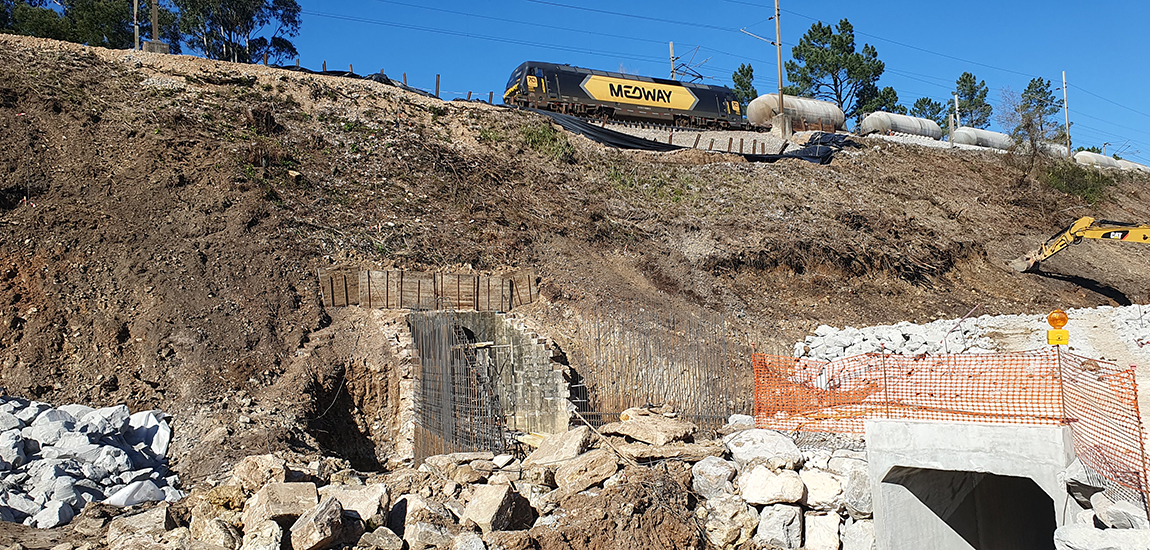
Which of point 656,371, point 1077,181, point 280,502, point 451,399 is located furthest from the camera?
point 1077,181

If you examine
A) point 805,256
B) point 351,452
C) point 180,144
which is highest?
point 180,144

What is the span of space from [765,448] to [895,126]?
1255 inches

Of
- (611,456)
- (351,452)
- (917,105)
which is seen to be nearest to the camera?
(611,456)

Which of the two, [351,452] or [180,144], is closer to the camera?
[351,452]

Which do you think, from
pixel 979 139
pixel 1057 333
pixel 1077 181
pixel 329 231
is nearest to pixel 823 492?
pixel 1057 333

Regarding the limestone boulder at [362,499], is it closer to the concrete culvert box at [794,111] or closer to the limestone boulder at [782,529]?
the limestone boulder at [782,529]

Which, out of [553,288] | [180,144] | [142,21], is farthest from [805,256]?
[142,21]

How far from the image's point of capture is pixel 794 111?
34594 mm

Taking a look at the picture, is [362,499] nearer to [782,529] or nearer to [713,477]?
[713,477]

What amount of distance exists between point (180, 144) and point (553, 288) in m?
8.97

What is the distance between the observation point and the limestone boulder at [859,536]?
8102 mm

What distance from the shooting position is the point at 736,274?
1975cm

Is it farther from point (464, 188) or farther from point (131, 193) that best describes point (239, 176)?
point (464, 188)

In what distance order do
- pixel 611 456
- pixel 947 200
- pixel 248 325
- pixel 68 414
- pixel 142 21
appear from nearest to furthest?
1. pixel 611 456
2. pixel 68 414
3. pixel 248 325
4. pixel 947 200
5. pixel 142 21
